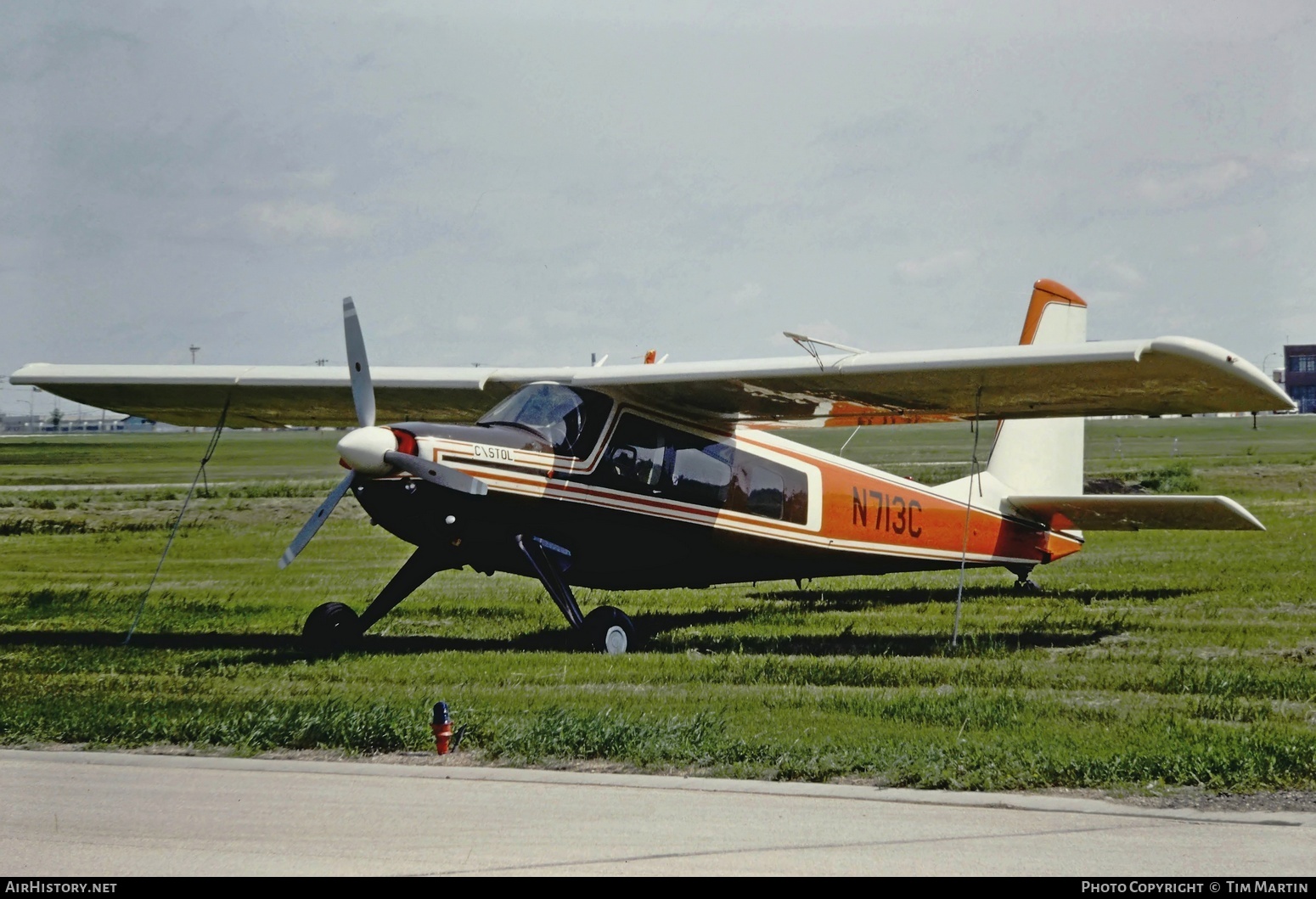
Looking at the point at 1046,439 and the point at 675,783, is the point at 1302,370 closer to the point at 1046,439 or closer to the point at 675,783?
the point at 1046,439

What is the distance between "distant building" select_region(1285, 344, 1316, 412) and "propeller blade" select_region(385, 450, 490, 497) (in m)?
74.8

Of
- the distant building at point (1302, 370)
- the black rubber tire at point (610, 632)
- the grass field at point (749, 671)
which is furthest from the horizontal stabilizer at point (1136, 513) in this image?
the distant building at point (1302, 370)

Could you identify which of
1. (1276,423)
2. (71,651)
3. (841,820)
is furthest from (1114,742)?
(1276,423)

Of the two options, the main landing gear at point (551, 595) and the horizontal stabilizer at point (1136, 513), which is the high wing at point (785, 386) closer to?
the main landing gear at point (551, 595)

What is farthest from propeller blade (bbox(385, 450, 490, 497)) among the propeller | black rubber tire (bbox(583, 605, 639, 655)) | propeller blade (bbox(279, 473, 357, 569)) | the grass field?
black rubber tire (bbox(583, 605, 639, 655))

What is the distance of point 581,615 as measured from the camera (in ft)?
40.9

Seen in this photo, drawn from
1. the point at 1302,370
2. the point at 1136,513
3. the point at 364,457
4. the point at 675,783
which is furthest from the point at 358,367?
the point at 1302,370

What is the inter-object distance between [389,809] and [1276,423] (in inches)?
3385

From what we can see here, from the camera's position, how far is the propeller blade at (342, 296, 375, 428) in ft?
38.5

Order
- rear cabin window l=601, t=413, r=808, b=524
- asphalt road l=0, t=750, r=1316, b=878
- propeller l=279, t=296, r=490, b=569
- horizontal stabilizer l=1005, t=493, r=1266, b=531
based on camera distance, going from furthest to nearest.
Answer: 1. horizontal stabilizer l=1005, t=493, r=1266, b=531
2. rear cabin window l=601, t=413, r=808, b=524
3. propeller l=279, t=296, r=490, b=569
4. asphalt road l=0, t=750, r=1316, b=878

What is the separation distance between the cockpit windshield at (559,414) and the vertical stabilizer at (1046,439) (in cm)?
597

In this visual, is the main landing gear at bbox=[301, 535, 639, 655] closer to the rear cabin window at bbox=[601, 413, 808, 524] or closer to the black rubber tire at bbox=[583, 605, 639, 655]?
the black rubber tire at bbox=[583, 605, 639, 655]

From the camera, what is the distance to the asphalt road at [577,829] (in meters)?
5.57
